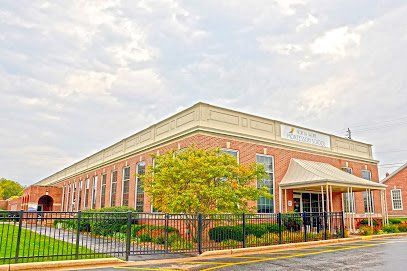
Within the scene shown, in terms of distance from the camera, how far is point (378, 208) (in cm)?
3116

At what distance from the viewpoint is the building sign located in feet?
82.0

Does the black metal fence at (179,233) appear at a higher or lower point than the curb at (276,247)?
higher

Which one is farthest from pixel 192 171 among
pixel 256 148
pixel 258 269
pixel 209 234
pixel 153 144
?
pixel 153 144

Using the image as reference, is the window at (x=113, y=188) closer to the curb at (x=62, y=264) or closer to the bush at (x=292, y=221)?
the bush at (x=292, y=221)

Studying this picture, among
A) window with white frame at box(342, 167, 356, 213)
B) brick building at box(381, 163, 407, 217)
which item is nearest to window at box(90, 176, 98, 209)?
window with white frame at box(342, 167, 356, 213)

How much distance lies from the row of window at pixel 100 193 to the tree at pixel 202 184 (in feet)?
9.46

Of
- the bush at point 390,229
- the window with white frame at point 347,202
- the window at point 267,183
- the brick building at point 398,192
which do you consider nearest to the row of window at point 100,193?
the window at point 267,183

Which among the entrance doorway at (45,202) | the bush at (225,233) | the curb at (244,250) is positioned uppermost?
the entrance doorway at (45,202)

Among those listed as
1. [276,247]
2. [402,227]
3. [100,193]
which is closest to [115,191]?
[100,193]

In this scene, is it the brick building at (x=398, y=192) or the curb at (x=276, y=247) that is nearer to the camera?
the curb at (x=276, y=247)

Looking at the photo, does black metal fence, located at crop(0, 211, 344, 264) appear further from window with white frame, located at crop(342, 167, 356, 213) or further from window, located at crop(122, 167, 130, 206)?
window, located at crop(122, 167, 130, 206)

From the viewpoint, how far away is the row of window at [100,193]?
26495 mm

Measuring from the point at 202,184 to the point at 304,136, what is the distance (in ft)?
43.6

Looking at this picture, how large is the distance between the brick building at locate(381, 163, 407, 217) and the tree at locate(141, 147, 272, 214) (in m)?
27.3
